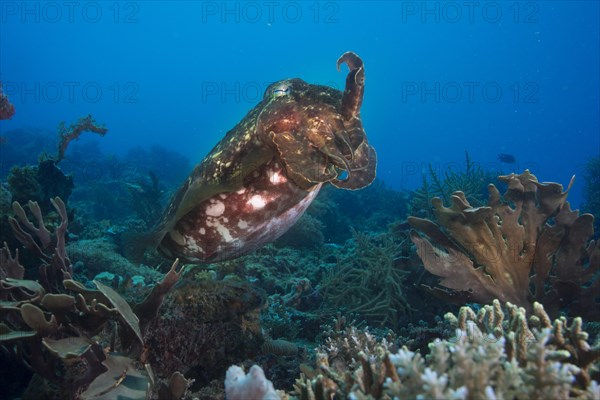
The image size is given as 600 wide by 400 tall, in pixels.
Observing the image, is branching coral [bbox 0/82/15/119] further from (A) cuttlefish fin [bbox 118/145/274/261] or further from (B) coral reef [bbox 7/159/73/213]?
(A) cuttlefish fin [bbox 118/145/274/261]

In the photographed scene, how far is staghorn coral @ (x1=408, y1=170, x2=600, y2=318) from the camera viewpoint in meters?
3.59

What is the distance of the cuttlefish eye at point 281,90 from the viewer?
143 inches

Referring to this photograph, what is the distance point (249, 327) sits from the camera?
363 centimetres

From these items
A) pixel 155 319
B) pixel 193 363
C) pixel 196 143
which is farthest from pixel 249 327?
pixel 196 143

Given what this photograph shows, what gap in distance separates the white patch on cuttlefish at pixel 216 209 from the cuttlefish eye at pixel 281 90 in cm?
123

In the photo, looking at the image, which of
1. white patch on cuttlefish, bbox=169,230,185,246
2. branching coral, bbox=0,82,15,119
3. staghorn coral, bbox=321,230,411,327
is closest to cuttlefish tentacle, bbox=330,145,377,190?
white patch on cuttlefish, bbox=169,230,185,246

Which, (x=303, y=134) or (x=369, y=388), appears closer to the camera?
(x=369, y=388)

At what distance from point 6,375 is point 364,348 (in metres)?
3.40

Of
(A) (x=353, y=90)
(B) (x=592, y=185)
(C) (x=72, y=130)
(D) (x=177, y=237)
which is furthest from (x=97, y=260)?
(B) (x=592, y=185)

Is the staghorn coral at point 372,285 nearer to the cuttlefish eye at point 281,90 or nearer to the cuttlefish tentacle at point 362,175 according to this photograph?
the cuttlefish tentacle at point 362,175

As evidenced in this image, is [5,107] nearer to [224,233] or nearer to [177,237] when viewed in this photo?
[177,237]

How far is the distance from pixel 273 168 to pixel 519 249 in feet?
8.74

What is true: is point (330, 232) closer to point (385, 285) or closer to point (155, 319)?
point (385, 285)

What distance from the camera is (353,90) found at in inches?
129
